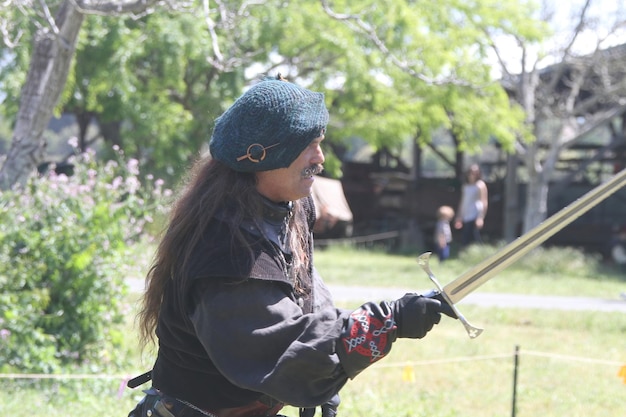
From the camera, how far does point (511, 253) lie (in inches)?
86.7

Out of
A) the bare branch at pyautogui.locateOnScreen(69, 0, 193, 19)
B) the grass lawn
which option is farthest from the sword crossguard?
the bare branch at pyautogui.locateOnScreen(69, 0, 193, 19)

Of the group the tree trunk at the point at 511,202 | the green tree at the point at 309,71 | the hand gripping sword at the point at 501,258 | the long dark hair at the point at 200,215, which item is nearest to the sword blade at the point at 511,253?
the hand gripping sword at the point at 501,258

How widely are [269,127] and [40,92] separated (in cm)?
417

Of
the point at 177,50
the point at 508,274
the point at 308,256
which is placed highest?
the point at 177,50

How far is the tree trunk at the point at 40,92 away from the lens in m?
5.98

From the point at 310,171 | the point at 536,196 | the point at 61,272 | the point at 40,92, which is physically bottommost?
the point at 536,196

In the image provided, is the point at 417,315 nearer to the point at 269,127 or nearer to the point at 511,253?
the point at 511,253

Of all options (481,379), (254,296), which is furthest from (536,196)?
(254,296)

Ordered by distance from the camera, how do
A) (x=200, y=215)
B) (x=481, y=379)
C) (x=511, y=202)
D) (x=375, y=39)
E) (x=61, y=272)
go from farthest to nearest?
(x=511, y=202), (x=375, y=39), (x=481, y=379), (x=61, y=272), (x=200, y=215)

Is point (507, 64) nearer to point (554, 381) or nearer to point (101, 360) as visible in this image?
point (554, 381)

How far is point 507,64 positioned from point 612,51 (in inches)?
77.5

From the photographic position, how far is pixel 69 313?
20.9ft

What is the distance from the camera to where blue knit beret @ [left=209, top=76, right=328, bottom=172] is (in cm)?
221

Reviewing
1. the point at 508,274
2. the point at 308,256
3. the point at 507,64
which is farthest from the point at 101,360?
the point at 507,64
